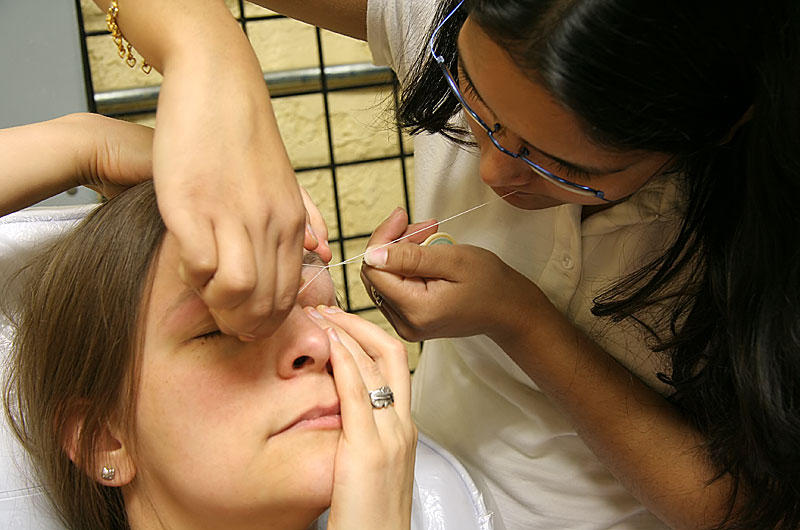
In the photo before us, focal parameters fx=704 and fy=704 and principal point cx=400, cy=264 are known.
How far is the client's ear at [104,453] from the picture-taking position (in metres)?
0.92

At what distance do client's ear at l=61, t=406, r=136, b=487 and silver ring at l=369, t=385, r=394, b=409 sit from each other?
0.33m

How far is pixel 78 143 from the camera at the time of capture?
1.05m

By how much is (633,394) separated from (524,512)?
34cm

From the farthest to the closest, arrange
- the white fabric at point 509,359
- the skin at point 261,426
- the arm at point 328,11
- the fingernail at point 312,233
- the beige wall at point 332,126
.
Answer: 1. the beige wall at point 332,126
2. the arm at point 328,11
3. the white fabric at point 509,359
4. the fingernail at point 312,233
5. the skin at point 261,426

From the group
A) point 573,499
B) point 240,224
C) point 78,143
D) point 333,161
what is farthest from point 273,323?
point 333,161

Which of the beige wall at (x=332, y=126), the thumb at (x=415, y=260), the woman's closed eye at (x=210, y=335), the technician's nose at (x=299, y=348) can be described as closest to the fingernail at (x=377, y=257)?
the thumb at (x=415, y=260)

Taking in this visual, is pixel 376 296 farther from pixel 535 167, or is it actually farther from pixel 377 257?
pixel 535 167

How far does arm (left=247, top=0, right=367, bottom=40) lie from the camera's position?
116 centimetres

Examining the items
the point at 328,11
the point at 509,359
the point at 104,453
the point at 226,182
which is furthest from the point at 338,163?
the point at 226,182

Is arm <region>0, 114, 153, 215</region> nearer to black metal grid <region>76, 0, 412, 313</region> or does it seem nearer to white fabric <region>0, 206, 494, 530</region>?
white fabric <region>0, 206, 494, 530</region>

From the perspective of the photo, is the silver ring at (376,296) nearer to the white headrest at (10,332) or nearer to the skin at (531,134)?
the skin at (531,134)

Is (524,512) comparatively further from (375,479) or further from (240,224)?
(240,224)

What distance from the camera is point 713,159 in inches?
33.3

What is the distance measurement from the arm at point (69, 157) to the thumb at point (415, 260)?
40 centimetres
